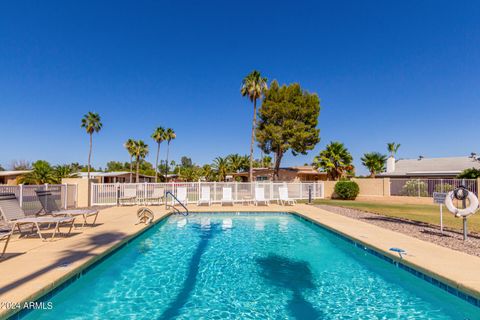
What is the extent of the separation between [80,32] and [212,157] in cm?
3353

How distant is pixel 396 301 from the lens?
13.6 ft

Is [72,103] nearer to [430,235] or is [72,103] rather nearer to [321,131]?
[321,131]

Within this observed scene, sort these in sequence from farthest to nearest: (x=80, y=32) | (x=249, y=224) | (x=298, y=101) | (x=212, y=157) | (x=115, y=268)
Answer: (x=212, y=157), (x=298, y=101), (x=80, y=32), (x=249, y=224), (x=115, y=268)

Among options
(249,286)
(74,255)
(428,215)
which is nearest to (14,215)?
(74,255)

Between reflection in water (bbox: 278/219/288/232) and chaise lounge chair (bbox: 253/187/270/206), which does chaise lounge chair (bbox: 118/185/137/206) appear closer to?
chaise lounge chair (bbox: 253/187/270/206)

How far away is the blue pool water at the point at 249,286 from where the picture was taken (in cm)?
374

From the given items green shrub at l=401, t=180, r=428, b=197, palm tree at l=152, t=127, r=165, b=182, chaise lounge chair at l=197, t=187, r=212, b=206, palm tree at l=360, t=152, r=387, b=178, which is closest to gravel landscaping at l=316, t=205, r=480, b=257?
chaise lounge chair at l=197, t=187, r=212, b=206

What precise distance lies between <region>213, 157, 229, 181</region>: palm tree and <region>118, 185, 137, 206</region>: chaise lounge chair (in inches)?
1269

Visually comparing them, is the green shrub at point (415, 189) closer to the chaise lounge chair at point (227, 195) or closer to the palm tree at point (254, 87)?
the chaise lounge chair at point (227, 195)

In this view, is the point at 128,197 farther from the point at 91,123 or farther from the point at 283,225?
the point at 91,123

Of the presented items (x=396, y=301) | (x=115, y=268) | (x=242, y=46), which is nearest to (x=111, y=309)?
(x=115, y=268)

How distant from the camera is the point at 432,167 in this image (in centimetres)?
2795

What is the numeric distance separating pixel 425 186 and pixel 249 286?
63.6 ft

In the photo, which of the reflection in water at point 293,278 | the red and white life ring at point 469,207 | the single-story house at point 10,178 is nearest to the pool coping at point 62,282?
the reflection in water at point 293,278
